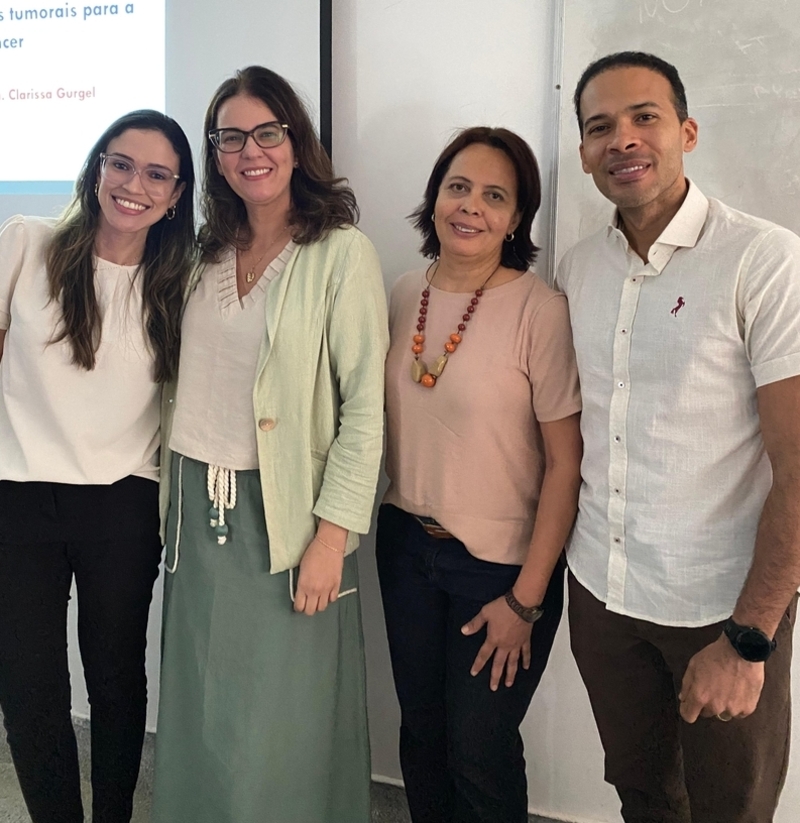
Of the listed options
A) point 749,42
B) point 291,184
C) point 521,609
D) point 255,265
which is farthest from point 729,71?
point 521,609

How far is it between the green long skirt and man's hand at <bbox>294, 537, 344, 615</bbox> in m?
0.04

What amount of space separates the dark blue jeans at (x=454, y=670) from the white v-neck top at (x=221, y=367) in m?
0.35

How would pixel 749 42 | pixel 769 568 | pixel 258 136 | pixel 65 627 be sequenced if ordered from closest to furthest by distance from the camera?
pixel 769 568
pixel 258 136
pixel 749 42
pixel 65 627

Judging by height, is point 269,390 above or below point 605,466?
above

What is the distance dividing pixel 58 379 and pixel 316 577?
2.05 feet

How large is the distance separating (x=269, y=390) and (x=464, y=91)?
82 cm

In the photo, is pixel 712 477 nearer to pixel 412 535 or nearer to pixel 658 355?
pixel 658 355

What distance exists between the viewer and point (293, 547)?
1.29 metres

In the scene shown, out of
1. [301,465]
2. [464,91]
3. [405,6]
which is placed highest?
[405,6]

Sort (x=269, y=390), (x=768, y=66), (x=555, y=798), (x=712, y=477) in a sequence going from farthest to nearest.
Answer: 1. (x=555, y=798)
2. (x=768, y=66)
3. (x=269, y=390)
4. (x=712, y=477)

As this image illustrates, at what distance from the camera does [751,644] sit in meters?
1.00

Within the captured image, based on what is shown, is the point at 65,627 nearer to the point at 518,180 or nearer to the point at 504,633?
the point at 504,633

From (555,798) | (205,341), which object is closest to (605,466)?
(205,341)

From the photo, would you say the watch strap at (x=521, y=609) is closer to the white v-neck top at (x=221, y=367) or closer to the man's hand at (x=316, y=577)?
the man's hand at (x=316, y=577)
